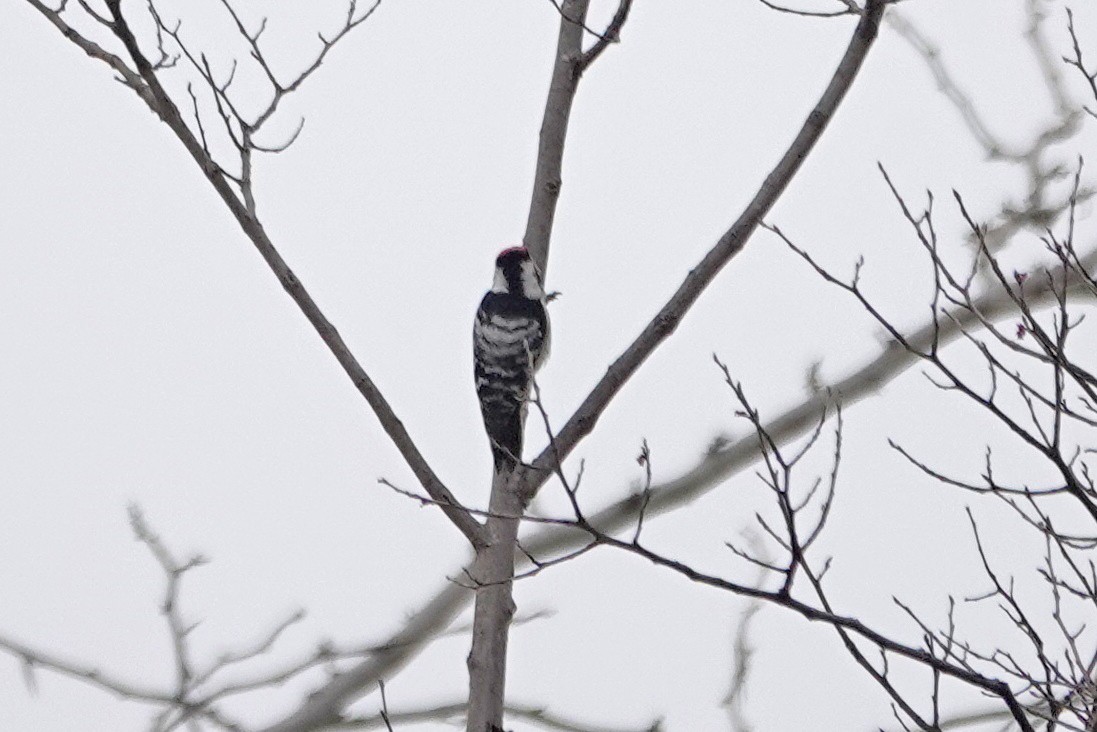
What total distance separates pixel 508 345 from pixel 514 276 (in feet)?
0.95

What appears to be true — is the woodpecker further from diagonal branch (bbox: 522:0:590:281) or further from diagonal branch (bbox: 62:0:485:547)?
diagonal branch (bbox: 62:0:485:547)

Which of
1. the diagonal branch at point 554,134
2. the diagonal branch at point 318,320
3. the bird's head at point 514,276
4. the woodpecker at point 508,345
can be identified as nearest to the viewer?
the diagonal branch at point 318,320

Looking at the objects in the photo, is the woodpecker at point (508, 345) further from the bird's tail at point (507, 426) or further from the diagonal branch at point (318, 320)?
the diagonal branch at point (318, 320)

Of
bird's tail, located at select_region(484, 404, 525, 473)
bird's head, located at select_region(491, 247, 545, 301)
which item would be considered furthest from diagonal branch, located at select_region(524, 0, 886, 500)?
bird's tail, located at select_region(484, 404, 525, 473)

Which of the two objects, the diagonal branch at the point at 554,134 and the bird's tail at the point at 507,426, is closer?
the diagonal branch at the point at 554,134

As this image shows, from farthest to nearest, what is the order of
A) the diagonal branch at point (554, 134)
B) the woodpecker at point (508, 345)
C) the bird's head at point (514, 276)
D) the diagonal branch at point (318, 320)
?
the woodpecker at point (508, 345)
the bird's head at point (514, 276)
the diagonal branch at point (554, 134)
the diagonal branch at point (318, 320)

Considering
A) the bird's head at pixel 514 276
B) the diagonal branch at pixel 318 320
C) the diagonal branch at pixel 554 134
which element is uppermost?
the bird's head at pixel 514 276

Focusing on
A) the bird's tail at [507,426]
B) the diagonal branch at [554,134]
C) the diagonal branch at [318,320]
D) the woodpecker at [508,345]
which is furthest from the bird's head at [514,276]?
the diagonal branch at [318,320]

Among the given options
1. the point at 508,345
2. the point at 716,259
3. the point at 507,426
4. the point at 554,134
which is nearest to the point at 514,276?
the point at 508,345

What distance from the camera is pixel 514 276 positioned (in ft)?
18.7

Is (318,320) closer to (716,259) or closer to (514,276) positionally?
(716,259)

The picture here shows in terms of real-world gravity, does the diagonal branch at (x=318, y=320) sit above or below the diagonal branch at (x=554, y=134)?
below

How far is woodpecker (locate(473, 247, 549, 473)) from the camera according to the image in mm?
5586

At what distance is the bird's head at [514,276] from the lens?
546 centimetres
